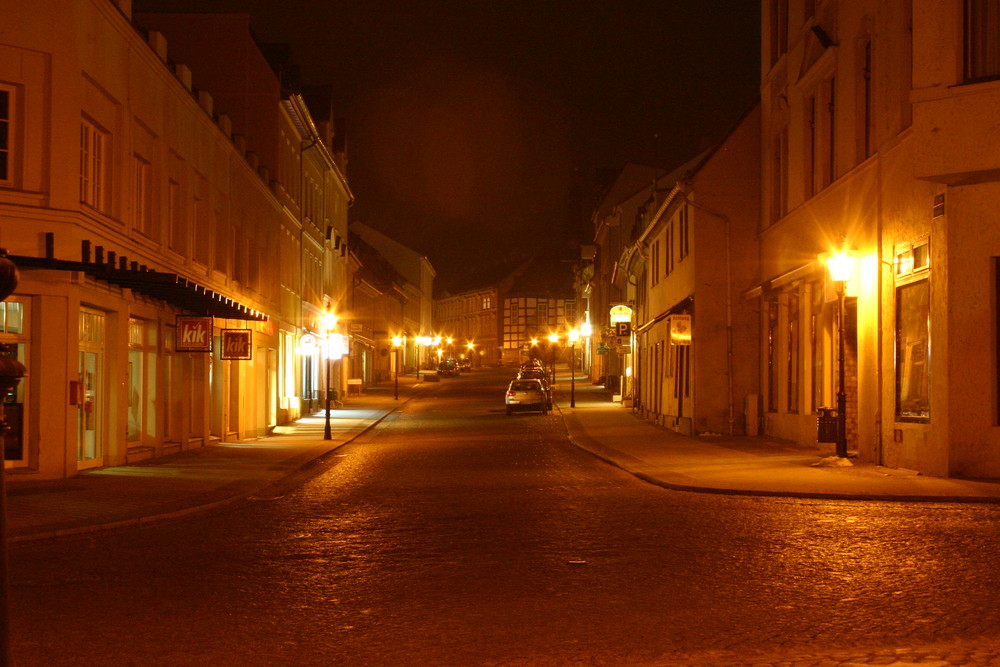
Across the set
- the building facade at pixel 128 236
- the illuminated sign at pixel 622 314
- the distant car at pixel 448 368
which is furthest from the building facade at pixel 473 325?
the building facade at pixel 128 236

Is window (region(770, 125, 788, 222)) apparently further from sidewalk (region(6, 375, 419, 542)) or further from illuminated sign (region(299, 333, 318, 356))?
illuminated sign (region(299, 333, 318, 356))

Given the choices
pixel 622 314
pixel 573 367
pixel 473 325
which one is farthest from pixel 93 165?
pixel 473 325

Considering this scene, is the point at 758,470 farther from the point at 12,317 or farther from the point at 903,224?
the point at 12,317

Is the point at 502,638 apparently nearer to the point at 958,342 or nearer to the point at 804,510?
the point at 804,510

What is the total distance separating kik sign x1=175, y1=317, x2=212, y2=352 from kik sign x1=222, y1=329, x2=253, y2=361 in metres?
2.73

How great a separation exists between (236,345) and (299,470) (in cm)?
501

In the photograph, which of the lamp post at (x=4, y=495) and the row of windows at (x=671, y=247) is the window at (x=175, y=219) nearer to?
the row of windows at (x=671, y=247)

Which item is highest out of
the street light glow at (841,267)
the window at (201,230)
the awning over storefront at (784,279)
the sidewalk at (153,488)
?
the window at (201,230)

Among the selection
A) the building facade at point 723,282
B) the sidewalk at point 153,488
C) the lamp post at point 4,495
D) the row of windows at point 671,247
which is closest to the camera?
the lamp post at point 4,495

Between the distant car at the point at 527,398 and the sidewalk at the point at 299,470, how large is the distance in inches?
526

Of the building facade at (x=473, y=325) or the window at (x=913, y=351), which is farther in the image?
the building facade at (x=473, y=325)

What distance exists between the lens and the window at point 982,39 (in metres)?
15.9

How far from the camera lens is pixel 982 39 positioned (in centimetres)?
1606

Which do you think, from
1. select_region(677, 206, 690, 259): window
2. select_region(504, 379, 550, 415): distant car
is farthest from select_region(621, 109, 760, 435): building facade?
select_region(504, 379, 550, 415): distant car
